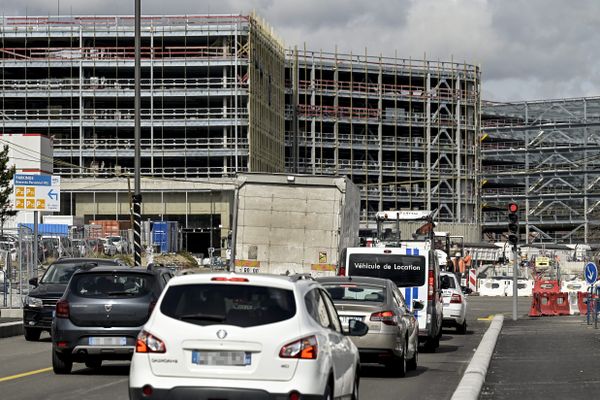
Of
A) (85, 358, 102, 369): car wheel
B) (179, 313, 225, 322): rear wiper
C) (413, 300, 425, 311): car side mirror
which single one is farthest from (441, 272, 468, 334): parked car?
(179, 313, 225, 322): rear wiper

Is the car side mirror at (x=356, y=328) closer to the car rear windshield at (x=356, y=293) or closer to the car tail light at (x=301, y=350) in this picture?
the car tail light at (x=301, y=350)

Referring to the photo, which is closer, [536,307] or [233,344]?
[233,344]

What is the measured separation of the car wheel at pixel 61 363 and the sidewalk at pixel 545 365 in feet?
20.3

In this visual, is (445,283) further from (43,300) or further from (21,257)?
(21,257)

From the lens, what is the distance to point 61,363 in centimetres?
1844

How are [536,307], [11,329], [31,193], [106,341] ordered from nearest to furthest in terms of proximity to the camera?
1. [106,341]
2. [11,329]
3. [31,193]
4. [536,307]

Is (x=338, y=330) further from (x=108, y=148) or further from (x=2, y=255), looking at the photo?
(x=108, y=148)

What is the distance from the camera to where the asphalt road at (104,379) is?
1577 cm

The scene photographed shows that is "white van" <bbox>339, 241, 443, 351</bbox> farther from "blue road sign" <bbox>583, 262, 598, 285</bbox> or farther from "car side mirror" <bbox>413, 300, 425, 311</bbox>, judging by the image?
"blue road sign" <bbox>583, 262, 598, 285</bbox>

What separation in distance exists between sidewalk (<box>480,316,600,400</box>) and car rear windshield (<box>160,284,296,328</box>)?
16.4 feet

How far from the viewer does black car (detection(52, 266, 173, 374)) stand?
1808cm

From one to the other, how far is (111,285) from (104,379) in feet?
5.22

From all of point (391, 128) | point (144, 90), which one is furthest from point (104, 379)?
point (391, 128)

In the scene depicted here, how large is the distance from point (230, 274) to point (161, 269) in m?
8.60
